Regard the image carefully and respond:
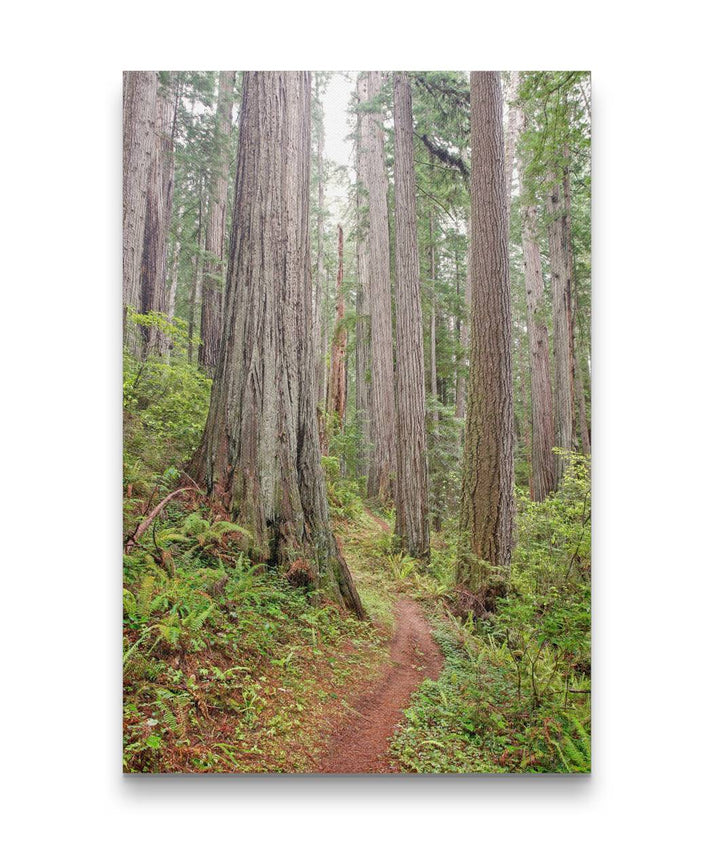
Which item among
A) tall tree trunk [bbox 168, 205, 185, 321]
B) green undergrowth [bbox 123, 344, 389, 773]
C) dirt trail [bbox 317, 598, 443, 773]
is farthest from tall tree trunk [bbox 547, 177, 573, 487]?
tall tree trunk [bbox 168, 205, 185, 321]

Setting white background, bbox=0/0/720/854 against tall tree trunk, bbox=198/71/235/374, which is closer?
white background, bbox=0/0/720/854

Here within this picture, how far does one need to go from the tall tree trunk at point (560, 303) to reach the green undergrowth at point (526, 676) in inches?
16.2

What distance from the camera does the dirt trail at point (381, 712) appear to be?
2209mm

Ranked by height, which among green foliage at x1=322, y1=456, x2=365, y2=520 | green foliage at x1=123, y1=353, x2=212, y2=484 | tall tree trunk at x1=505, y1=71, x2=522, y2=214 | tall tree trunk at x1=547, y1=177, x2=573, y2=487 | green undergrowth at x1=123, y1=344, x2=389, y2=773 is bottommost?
green undergrowth at x1=123, y1=344, x2=389, y2=773

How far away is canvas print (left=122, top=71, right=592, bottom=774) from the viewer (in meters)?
2.21

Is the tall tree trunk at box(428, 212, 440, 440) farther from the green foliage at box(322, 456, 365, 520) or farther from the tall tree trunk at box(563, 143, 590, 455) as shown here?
the tall tree trunk at box(563, 143, 590, 455)

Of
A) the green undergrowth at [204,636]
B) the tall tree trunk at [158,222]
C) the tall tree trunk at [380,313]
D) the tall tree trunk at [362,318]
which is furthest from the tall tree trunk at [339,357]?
the green undergrowth at [204,636]

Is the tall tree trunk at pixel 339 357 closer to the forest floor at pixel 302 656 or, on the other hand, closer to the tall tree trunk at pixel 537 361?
the tall tree trunk at pixel 537 361

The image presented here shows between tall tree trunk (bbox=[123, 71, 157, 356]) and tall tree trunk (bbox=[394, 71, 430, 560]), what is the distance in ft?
7.81

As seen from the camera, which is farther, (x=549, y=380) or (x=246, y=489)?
(x=549, y=380)
